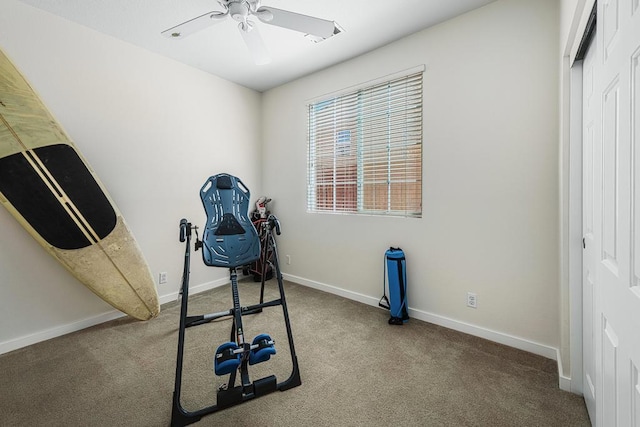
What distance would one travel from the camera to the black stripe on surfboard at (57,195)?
2.07 metres

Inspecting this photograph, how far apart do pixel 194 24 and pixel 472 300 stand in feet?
10.2

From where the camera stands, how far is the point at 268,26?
8.52 feet

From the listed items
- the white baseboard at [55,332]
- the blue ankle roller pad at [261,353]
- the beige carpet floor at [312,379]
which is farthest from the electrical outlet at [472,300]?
the white baseboard at [55,332]

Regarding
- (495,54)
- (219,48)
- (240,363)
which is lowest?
(240,363)

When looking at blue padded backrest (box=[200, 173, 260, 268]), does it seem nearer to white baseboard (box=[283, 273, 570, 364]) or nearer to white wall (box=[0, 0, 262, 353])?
white wall (box=[0, 0, 262, 353])

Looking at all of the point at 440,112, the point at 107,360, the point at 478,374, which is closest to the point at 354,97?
the point at 440,112

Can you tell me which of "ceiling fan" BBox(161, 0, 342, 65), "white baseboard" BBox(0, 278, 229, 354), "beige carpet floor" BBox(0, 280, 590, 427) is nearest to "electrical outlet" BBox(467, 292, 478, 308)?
"beige carpet floor" BBox(0, 280, 590, 427)

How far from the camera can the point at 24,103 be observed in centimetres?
210

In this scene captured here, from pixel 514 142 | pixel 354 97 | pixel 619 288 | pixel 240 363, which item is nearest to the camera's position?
pixel 619 288

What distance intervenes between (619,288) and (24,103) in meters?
3.59

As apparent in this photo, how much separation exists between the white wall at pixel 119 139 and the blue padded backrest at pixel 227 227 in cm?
153

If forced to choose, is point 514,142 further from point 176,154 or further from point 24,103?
point 24,103

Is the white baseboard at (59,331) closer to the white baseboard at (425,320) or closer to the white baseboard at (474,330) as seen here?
the white baseboard at (425,320)

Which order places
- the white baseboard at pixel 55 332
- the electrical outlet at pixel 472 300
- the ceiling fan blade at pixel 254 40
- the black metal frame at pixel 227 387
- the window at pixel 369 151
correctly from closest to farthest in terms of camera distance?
the black metal frame at pixel 227 387 < the ceiling fan blade at pixel 254 40 < the white baseboard at pixel 55 332 < the electrical outlet at pixel 472 300 < the window at pixel 369 151
